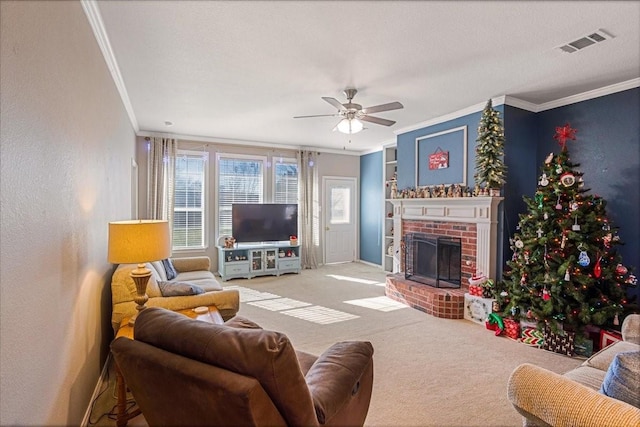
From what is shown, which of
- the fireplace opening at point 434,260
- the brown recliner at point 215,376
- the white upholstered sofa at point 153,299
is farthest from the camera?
the fireplace opening at point 434,260

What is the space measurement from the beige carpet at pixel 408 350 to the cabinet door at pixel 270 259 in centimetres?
78

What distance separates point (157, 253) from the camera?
2.19m

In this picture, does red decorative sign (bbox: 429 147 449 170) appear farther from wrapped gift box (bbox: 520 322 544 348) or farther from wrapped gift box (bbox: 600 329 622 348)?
wrapped gift box (bbox: 600 329 622 348)

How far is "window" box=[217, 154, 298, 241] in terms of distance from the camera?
22.0 ft

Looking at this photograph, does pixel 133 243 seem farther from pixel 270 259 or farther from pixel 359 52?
pixel 270 259

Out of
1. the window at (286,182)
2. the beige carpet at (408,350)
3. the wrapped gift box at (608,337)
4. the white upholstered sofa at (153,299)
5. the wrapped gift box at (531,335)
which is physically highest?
the window at (286,182)

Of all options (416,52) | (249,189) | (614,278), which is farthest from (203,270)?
(614,278)

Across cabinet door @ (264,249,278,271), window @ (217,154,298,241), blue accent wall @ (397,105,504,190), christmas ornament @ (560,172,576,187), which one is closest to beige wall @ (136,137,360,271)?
window @ (217,154,298,241)

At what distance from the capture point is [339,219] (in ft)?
26.2

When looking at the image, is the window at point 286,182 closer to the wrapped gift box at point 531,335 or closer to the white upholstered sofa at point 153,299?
the white upholstered sofa at point 153,299

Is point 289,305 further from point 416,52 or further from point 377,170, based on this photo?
point 377,170

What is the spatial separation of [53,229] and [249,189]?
544 centimetres

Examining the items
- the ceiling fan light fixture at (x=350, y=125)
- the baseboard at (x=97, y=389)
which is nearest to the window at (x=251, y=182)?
the ceiling fan light fixture at (x=350, y=125)

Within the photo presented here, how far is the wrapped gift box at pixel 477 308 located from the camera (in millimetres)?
3863
